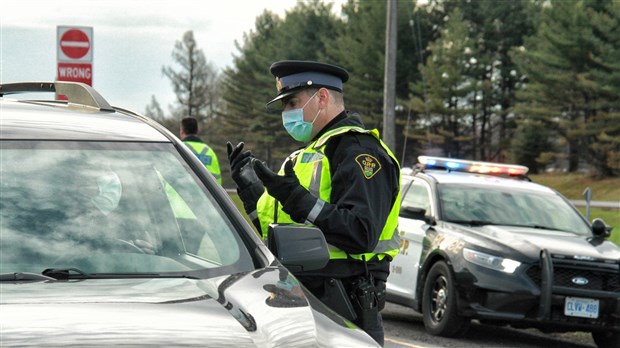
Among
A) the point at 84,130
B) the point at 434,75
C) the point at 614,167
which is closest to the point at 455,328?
the point at 84,130

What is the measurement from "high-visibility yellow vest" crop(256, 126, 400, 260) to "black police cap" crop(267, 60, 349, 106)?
247 mm

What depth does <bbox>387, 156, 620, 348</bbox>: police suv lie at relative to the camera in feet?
36.4

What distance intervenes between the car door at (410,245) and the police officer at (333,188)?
671 centimetres

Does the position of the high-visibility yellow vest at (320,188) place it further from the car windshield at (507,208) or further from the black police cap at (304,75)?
the car windshield at (507,208)

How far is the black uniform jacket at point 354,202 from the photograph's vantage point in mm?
5113

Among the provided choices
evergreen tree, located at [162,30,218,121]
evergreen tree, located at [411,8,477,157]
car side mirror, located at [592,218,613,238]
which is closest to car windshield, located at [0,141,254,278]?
car side mirror, located at [592,218,613,238]

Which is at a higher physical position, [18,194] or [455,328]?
[18,194]

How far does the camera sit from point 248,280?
3885mm

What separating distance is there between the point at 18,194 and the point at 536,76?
71.9 metres

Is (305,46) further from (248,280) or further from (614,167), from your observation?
(248,280)

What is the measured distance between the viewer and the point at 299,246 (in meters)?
4.18

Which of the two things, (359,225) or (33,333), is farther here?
(359,225)

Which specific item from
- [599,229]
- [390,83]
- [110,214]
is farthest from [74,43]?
[390,83]

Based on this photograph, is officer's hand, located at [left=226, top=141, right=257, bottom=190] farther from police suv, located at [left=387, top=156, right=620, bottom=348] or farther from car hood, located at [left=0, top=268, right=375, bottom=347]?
police suv, located at [left=387, top=156, right=620, bottom=348]
